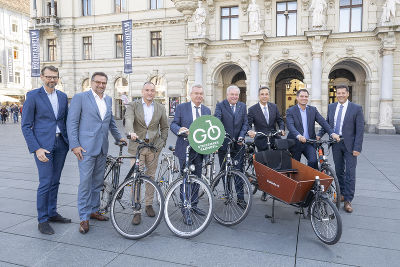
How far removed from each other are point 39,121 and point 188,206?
2.29 m

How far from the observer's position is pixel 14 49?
168 feet

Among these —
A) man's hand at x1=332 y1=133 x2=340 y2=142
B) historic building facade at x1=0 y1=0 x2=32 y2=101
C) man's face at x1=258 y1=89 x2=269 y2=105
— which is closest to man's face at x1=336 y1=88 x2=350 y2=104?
man's hand at x1=332 y1=133 x2=340 y2=142

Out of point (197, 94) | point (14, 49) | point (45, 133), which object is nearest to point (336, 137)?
point (197, 94)

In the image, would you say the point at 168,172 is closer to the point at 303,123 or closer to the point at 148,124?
the point at 148,124

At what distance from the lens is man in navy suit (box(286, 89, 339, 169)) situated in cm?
577

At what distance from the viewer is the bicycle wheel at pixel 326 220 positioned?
386 cm

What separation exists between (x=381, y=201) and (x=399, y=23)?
17.0 meters

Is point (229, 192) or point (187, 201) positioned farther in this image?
point (229, 192)

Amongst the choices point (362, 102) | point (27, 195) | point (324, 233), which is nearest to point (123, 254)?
point (324, 233)

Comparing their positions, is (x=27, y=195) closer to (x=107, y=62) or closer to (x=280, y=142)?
(x=280, y=142)

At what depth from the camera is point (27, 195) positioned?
6086mm

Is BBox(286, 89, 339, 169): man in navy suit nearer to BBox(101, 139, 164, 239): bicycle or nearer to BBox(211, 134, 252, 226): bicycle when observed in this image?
BBox(211, 134, 252, 226): bicycle

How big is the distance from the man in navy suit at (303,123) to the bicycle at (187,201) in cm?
215

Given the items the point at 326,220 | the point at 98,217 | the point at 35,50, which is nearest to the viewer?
the point at 326,220
